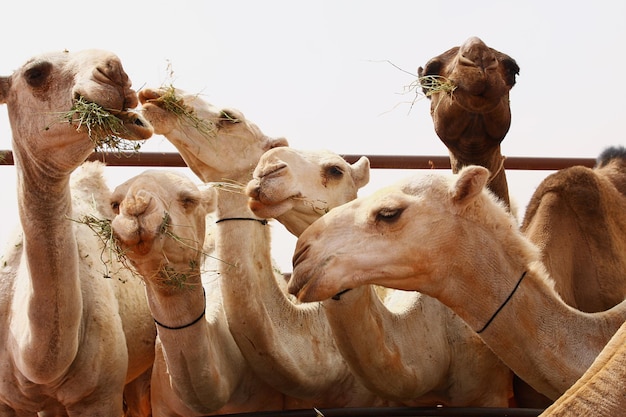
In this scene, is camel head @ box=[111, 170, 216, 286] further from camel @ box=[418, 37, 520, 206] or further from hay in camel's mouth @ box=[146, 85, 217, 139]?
camel @ box=[418, 37, 520, 206]

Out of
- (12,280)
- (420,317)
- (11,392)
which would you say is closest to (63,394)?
(11,392)

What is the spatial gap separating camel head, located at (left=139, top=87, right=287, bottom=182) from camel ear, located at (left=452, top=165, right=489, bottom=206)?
158cm

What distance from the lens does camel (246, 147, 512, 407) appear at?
499cm

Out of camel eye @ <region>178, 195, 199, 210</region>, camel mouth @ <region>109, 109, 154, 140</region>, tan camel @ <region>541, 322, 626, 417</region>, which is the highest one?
tan camel @ <region>541, 322, 626, 417</region>

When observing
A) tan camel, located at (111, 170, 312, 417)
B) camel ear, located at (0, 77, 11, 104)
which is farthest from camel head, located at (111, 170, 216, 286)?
camel ear, located at (0, 77, 11, 104)

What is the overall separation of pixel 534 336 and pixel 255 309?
5.17 feet

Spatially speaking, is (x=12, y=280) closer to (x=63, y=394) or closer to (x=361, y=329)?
(x=63, y=394)

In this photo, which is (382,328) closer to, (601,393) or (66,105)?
(66,105)

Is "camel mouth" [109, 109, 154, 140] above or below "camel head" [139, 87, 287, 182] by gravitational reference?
above

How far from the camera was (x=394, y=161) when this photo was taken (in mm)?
7887

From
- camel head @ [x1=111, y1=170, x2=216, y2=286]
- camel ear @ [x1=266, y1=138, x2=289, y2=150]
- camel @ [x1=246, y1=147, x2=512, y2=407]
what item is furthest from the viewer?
camel ear @ [x1=266, y1=138, x2=289, y2=150]

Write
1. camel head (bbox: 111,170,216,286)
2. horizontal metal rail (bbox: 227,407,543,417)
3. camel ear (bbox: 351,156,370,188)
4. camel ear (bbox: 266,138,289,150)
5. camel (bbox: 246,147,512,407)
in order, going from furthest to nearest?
camel ear (bbox: 266,138,289,150) → camel ear (bbox: 351,156,370,188) → horizontal metal rail (bbox: 227,407,543,417) → camel (bbox: 246,147,512,407) → camel head (bbox: 111,170,216,286)

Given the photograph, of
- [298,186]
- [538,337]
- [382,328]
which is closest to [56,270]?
[298,186]

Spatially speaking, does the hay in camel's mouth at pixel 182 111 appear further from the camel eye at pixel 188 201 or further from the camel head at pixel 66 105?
the camel eye at pixel 188 201
